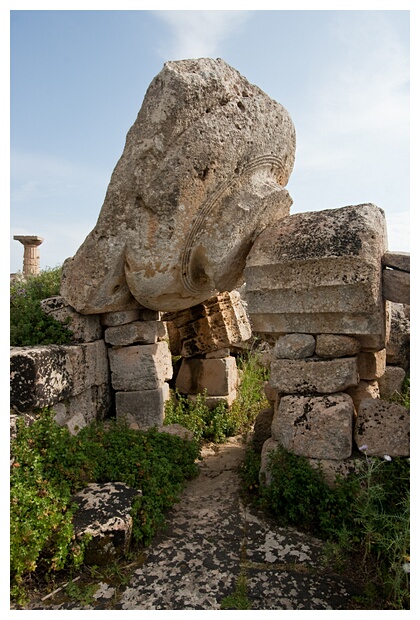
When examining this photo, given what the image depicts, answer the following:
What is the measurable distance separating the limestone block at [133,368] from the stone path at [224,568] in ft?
4.45

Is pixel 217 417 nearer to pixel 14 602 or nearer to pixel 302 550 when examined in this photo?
pixel 302 550

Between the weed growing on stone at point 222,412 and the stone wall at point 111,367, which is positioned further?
the weed growing on stone at point 222,412

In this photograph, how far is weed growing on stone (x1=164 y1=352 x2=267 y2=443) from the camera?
4.89 metres

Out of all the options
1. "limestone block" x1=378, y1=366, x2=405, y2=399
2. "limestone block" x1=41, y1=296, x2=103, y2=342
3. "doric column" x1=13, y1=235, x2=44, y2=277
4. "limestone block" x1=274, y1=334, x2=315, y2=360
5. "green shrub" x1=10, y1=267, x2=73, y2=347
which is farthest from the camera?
"doric column" x1=13, y1=235, x2=44, y2=277

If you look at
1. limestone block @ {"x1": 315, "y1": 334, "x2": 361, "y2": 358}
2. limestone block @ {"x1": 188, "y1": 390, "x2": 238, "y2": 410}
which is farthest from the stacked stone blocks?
limestone block @ {"x1": 315, "y1": 334, "x2": 361, "y2": 358}

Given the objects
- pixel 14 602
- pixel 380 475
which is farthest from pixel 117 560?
pixel 380 475

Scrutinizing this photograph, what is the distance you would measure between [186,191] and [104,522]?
2312 millimetres

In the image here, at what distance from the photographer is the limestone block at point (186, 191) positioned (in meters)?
3.51

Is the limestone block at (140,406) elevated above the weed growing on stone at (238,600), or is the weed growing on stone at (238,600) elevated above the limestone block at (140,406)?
the limestone block at (140,406)

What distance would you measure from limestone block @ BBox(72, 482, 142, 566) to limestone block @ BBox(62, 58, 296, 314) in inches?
67.6

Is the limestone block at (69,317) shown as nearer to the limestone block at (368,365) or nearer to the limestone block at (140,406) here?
the limestone block at (140,406)

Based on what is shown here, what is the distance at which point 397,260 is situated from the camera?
331 cm

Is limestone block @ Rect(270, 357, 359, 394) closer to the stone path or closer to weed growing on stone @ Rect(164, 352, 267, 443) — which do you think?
the stone path

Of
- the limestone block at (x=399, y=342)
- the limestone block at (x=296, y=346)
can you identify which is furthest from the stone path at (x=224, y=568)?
the limestone block at (x=399, y=342)
